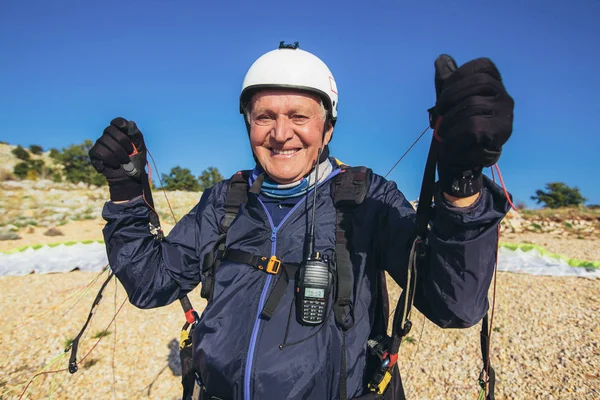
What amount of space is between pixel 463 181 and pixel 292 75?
1.39 meters

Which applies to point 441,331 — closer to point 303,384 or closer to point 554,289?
point 554,289

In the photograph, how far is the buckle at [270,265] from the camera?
196cm

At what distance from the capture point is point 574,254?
40.7ft

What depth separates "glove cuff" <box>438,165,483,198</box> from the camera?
1.31 metres

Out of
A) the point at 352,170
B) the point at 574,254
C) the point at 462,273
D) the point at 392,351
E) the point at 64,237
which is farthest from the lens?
the point at 64,237

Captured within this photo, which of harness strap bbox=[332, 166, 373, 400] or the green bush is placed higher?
the green bush

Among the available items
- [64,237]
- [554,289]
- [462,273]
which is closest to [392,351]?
[462,273]

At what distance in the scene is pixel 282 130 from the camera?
2.17m

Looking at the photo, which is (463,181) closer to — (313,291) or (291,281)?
(313,291)

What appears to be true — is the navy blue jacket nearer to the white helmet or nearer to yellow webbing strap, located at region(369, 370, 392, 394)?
yellow webbing strap, located at region(369, 370, 392, 394)

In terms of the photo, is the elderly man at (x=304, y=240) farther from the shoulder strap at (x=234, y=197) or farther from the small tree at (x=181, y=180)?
the small tree at (x=181, y=180)

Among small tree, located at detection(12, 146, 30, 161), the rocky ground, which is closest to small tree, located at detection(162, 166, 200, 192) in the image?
small tree, located at detection(12, 146, 30, 161)

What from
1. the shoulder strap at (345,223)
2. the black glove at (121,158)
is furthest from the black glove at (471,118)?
the black glove at (121,158)

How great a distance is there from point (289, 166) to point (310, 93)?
1.75 ft
